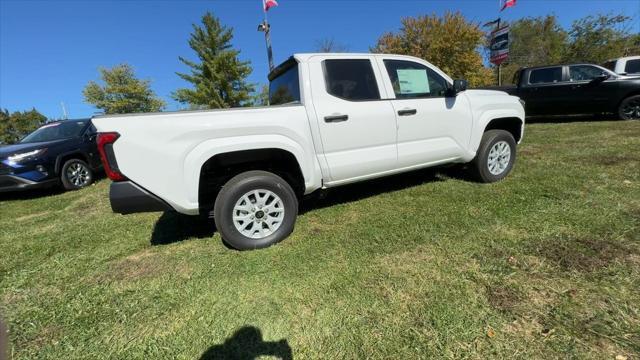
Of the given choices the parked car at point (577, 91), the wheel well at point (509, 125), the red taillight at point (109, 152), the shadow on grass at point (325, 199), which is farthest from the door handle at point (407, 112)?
the parked car at point (577, 91)

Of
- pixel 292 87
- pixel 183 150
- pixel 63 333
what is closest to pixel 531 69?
pixel 292 87

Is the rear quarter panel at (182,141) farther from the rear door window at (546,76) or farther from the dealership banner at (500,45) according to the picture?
the dealership banner at (500,45)

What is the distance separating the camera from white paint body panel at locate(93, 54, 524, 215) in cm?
257

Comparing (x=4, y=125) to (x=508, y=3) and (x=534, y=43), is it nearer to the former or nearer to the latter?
(x=508, y=3)

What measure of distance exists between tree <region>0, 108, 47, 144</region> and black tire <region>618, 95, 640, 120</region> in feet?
190

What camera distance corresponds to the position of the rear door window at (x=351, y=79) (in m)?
3.29

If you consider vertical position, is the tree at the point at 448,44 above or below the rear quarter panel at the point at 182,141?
above

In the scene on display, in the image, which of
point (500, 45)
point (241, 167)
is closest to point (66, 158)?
point (241, 167)

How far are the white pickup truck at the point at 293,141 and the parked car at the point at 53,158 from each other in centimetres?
519

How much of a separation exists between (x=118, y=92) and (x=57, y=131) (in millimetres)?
35245

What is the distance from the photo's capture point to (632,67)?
330 inches

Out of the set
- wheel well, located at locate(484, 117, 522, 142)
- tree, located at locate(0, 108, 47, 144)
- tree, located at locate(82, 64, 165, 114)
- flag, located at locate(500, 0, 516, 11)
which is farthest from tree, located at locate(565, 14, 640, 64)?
tree, located at locate(0, 108, 47, 144)

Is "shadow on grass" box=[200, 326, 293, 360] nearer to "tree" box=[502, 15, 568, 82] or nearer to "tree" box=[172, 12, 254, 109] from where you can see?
"tree" box=[172, 12, 254, 109]

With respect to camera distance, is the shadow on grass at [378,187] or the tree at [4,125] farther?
the tree at [4,125]
